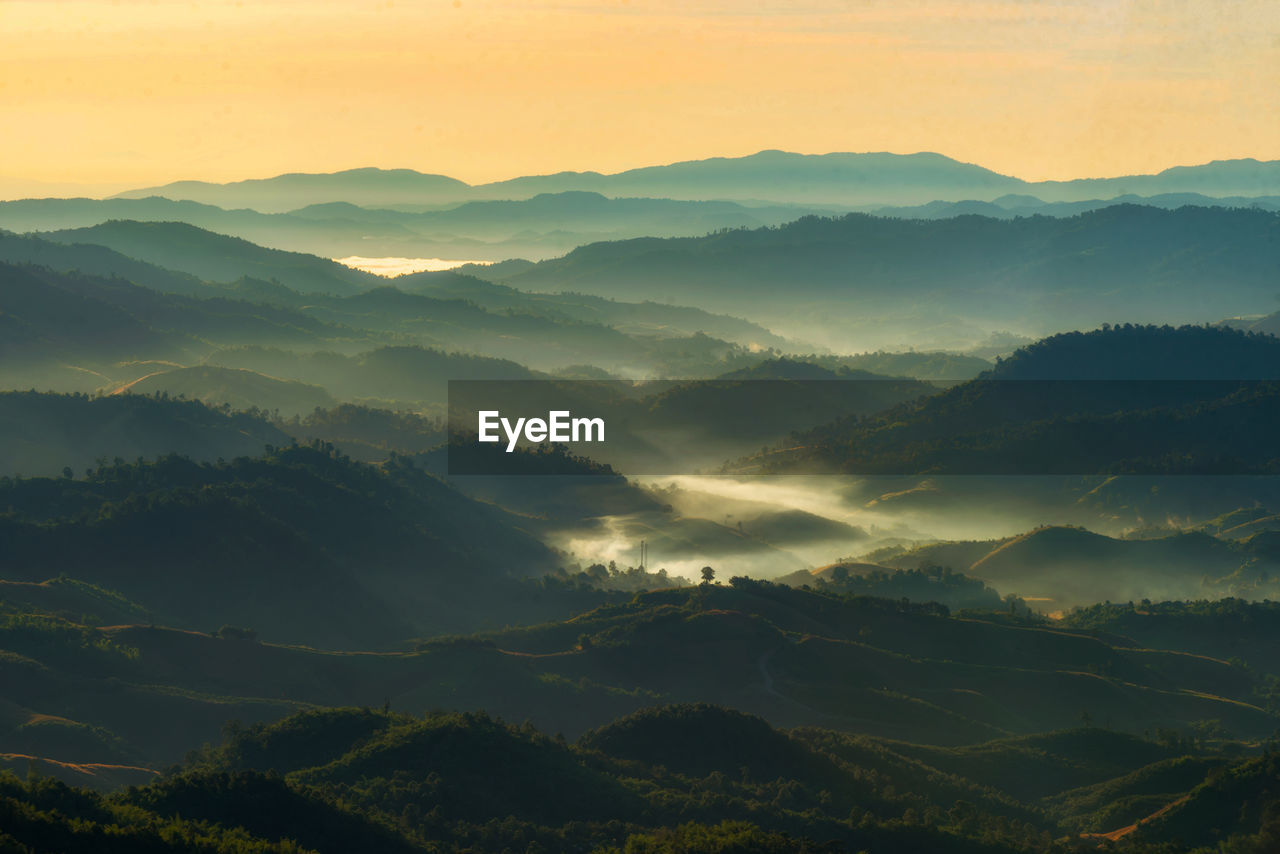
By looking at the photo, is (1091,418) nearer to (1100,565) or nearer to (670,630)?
(1100,565)

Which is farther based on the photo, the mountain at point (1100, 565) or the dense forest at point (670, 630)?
the mountain at point (1100, 565)

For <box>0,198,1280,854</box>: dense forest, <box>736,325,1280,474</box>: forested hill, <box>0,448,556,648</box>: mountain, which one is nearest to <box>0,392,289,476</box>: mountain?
<box>0,198,1280,854</box>: dense forest

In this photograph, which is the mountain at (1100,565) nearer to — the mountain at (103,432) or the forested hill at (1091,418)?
the forested hill at (1091,418)

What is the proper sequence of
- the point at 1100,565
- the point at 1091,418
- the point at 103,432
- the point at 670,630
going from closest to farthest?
1. the point at 670,630
2. the point at 1100,565
3. the point at 103,432
4. the point at 1091,418

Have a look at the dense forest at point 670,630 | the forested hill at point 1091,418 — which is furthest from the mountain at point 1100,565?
the forested hill at point 1091,418

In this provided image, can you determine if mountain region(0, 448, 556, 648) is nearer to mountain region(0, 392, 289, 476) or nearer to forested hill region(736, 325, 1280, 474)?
mountain region(0, 392, 289, 476)

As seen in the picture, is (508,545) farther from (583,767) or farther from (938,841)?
(938,841)

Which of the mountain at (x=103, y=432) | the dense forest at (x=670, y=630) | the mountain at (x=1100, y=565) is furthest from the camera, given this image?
the mountain at (x=103, y=432)

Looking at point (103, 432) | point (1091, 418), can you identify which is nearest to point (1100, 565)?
point (1091, 418)

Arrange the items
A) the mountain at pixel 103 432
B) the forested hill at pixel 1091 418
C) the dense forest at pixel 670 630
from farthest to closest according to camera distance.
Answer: the forested hill at pixel 1091 418
the mountain at pixel 103 432
the dense forest at pixel 670 630

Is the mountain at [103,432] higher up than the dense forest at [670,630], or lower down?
higher up

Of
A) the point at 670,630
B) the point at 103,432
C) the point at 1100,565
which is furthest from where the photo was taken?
the point at 103,432
